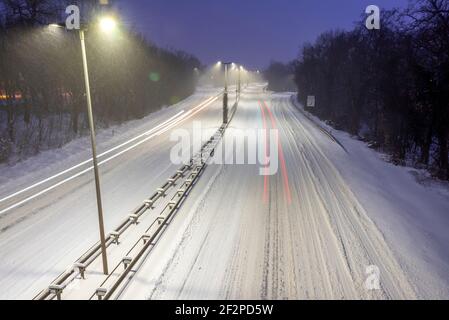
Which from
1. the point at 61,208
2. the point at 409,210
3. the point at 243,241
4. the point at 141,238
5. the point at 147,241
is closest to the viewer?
the point at 147,241

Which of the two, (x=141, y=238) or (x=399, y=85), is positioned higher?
(x=399, y=85)

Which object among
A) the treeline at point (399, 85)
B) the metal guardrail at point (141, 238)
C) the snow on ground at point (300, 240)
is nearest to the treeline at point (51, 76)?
the metal guardrail at point (141, 238)

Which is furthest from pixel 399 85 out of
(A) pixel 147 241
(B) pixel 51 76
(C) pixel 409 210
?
(B) pixel 51 76

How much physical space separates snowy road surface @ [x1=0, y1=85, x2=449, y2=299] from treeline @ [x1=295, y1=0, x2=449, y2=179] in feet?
30.3

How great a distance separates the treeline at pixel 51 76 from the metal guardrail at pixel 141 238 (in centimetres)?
1207

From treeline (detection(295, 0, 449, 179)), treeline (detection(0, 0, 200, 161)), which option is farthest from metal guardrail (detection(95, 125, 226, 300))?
treeline (detection(295, 0, 449, 179))

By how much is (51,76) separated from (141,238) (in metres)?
27.5

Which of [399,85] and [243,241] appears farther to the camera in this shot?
[399,85]

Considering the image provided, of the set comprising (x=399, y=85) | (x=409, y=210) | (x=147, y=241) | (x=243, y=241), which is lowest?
(x=409, y=210)

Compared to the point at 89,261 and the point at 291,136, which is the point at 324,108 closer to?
the point at 291,136

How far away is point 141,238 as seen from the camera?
36.6ft

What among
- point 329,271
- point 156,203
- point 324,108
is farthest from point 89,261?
point 324,108

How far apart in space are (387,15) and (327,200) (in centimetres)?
2554

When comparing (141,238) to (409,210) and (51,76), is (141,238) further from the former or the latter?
(51,76)
